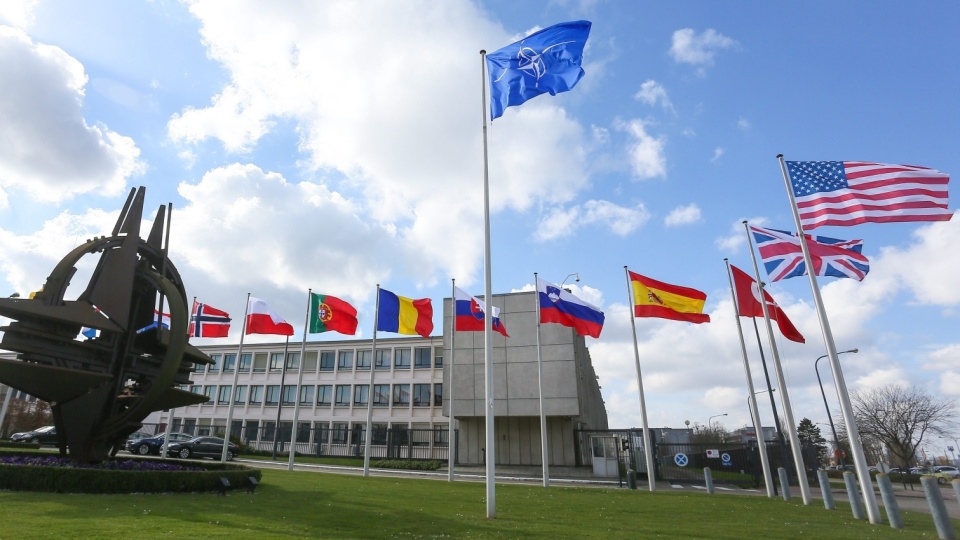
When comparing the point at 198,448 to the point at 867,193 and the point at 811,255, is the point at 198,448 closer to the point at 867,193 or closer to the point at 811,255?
the point at 811,255

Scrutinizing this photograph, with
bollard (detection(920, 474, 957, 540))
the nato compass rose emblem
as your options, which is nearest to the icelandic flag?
the nato compass rose emblem

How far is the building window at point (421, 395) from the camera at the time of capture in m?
54.4

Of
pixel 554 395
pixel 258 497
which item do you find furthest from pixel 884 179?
pixel 554 395

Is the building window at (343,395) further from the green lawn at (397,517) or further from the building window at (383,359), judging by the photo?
the green lawn at (397,517)

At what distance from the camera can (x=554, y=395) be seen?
38031mm

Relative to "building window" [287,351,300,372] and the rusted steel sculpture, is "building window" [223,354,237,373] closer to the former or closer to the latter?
"building window" [287,351,300,372]

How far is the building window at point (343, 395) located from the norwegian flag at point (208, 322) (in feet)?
105

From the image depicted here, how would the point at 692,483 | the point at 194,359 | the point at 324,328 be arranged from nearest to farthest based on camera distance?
the point at 194,359, the point at 324,328, the point at 692,483

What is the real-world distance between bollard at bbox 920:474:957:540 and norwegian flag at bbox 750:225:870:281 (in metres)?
6.11

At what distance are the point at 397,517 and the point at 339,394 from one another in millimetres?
48334

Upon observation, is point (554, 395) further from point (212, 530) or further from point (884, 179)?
point (212, 530)

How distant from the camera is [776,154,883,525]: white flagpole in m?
13.2

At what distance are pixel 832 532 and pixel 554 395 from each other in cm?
2624

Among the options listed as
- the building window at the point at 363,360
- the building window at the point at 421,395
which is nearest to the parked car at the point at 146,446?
the building window at the point at 421,395
